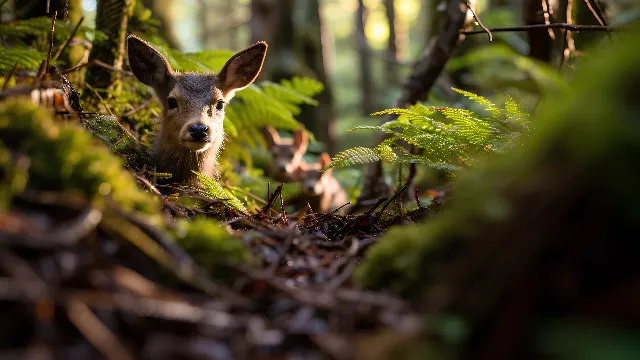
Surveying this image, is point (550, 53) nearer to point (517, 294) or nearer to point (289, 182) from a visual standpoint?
point (289, 182)

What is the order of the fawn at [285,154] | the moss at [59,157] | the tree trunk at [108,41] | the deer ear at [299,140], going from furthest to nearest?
1. the deer ear at [299,140]
2. the fawn at [285,154]
3. the tree trunk at [108,41]
4. the moss at [59,157]

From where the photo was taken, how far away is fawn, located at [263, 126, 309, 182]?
782cm

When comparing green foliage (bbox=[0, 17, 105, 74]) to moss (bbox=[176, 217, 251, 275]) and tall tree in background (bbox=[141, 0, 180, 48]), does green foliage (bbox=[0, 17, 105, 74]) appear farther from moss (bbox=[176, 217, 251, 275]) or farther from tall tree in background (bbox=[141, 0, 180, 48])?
tall tree in background (bbox=[141, 0, 180, 48])

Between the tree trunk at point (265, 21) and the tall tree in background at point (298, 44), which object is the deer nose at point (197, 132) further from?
the tree trunk at point (265, 21)

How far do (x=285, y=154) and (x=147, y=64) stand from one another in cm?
321

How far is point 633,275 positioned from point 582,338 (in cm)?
25

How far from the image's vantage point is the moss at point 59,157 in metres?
1.82

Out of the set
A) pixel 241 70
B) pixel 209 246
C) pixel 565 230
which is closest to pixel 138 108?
pixel 241 70

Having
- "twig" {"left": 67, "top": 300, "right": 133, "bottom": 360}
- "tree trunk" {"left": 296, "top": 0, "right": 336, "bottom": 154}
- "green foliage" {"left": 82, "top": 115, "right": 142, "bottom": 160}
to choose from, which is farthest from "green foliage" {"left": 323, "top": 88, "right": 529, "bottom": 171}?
"tree trunk" {"left": 296, "top": 0, "right": 336, "bottom": 154}

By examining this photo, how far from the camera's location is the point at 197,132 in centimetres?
480

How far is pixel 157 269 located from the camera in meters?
1.76

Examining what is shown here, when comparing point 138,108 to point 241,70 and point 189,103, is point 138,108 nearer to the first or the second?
point 189,103

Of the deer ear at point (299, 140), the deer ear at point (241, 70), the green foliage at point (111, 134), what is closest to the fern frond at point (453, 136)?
the green foliage at point (111, 134)

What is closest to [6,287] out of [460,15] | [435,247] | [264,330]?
[264,330]
